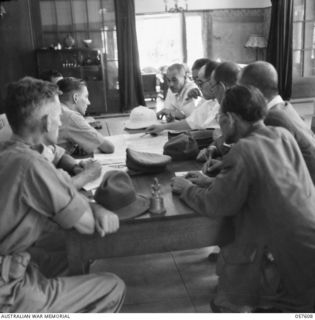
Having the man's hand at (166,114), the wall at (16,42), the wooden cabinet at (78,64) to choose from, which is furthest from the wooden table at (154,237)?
the wooden cabinet at (78,64)

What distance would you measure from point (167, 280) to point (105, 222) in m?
1.00

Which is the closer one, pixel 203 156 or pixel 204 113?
pixel 203 156

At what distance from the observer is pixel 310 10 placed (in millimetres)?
8406

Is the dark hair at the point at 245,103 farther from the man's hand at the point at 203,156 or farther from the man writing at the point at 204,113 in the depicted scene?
the man writing at the point at 204,113

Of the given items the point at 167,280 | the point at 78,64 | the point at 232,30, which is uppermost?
the point at 232,30

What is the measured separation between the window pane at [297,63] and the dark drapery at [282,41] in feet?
1.20

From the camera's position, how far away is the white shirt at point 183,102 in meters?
3.90

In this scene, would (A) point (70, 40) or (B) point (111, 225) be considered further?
(A) point (70, 40)

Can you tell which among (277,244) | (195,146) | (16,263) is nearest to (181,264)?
(195,146)

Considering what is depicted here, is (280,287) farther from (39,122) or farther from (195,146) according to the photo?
(39,122)

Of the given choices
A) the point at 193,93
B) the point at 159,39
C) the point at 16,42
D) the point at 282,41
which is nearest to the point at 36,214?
the point at 193,93

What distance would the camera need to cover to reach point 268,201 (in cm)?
165

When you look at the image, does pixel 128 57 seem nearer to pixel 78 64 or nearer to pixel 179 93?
pixel 78 64

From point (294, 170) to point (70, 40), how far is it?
664cm
